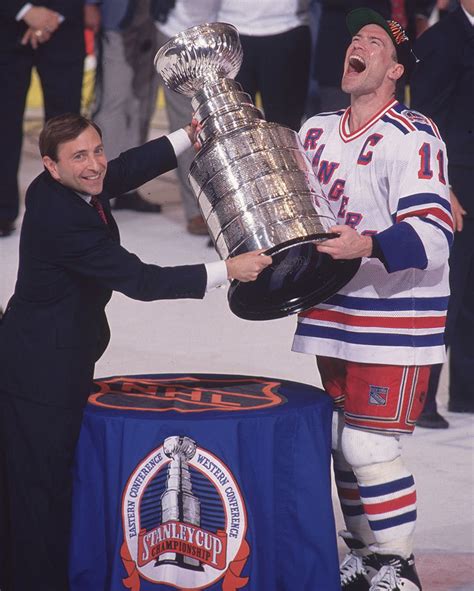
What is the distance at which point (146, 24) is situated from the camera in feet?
25.9

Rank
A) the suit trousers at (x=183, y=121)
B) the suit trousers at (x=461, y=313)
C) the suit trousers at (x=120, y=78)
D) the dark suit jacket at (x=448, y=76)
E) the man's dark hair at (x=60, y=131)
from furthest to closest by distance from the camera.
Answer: the suit trousers at (x=120, y=78)
the suit trousers at (x=183, y=121)
the suit trousers at (x=461, y=313)
the dark suit jacket at (x=448, y=76)
the man's dark hair at (x=60, y=131)

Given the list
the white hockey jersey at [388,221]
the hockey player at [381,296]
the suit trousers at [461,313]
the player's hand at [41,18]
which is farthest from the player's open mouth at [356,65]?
the player's hand at [41,18]

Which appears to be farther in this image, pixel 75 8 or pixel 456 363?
pixel 75 8

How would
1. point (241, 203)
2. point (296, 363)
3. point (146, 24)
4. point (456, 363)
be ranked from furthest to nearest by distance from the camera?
1. point (146, 24)
2. point (296, 363)
3. point (456, 363)
4. point (241, 203)

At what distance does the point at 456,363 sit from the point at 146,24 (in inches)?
126

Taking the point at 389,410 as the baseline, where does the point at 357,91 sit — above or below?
above

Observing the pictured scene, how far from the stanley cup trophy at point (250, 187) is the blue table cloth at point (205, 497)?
0.29 m

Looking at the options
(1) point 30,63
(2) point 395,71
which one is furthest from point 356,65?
(1) point 30,63

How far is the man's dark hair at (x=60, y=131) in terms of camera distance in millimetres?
3611

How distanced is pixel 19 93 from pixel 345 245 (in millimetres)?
3946

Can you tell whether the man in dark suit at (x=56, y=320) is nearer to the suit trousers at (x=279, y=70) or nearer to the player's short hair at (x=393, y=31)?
the player's short hair at (x=393, y=31)

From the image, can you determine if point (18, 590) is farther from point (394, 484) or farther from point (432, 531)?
point (432, 531)

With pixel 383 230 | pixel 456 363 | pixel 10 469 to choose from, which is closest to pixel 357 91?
pixel 383 230

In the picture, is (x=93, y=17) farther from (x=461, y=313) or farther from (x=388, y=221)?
(x=388, y=221)
